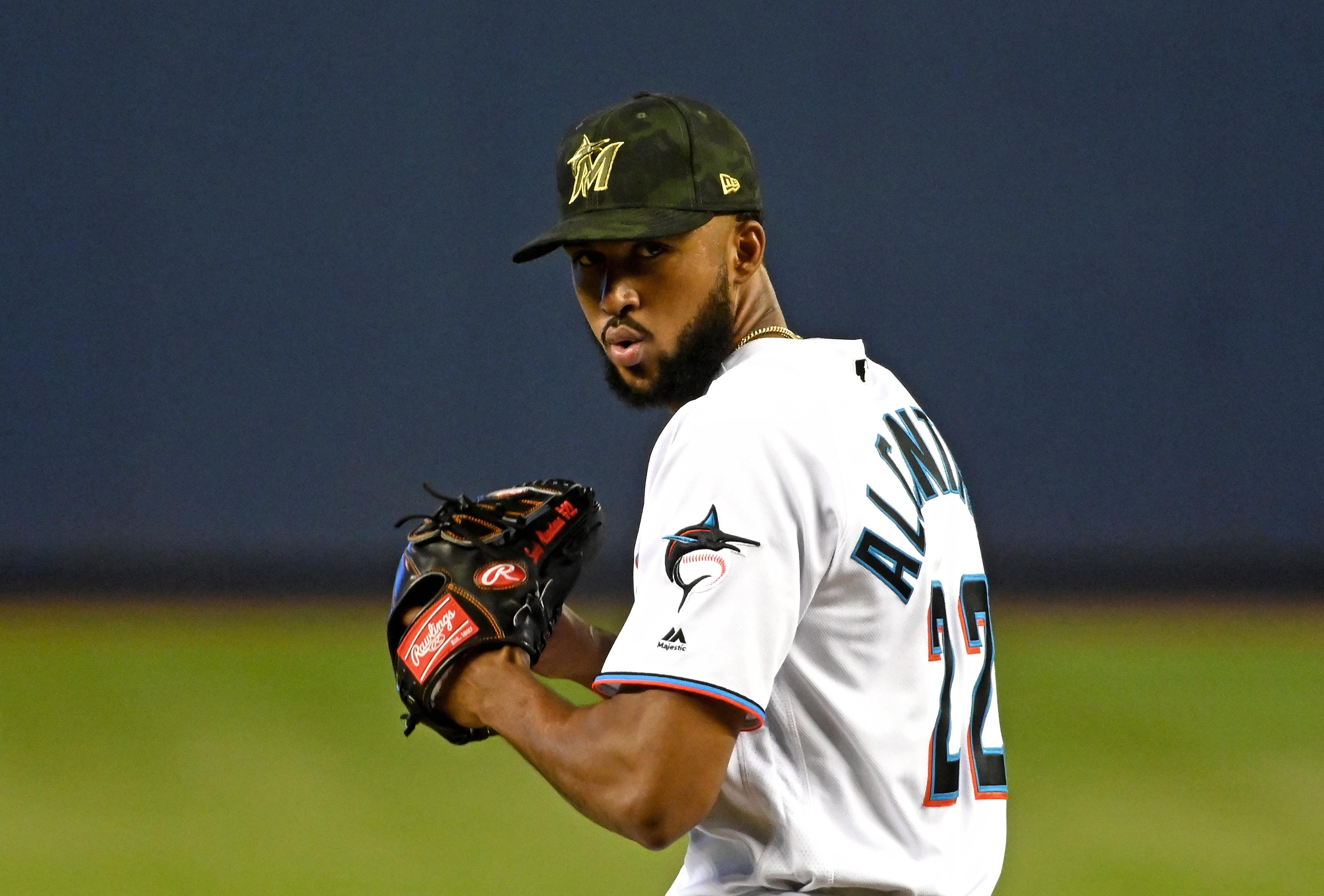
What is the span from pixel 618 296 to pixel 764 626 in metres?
0.60

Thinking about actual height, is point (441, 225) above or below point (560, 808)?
above

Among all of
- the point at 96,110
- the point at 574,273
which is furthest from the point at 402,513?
the point at 574,273

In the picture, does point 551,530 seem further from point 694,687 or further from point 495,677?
point 694,687

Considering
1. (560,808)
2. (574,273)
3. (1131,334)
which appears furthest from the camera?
(1131,334)

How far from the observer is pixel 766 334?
1991mm

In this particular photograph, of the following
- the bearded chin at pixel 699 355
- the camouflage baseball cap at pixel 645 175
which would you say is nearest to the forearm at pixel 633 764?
the bearded chin at pixel 699 355

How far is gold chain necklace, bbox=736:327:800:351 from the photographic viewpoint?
1.98 m

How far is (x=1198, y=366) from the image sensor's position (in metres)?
7.48

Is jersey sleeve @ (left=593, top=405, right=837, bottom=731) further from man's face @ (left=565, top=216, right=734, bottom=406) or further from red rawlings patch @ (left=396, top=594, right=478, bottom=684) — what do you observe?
man's face @ (left=565, top=216, right=734, bottom=406)

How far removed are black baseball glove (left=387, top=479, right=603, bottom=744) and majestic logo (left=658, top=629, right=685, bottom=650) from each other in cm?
30

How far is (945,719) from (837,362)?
1.56ft

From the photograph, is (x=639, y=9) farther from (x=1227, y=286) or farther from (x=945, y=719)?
(x=945, y=719)

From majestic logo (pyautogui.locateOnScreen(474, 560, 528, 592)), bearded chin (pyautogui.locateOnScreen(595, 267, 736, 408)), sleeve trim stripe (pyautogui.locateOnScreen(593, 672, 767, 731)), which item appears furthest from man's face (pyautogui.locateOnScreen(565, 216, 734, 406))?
sleeve trim stripe (pyautogui.locateOnScreen(593, 672, 767, 731))

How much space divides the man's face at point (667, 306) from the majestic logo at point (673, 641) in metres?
0.51
